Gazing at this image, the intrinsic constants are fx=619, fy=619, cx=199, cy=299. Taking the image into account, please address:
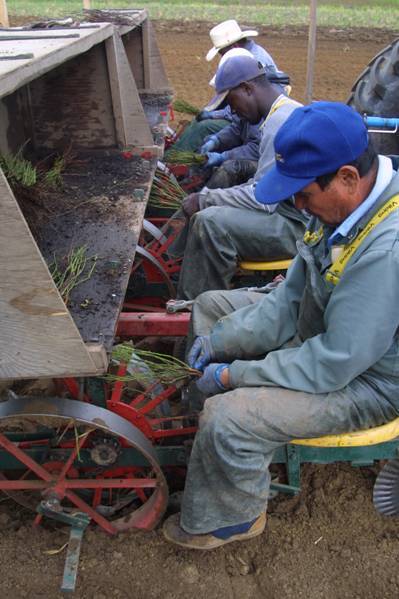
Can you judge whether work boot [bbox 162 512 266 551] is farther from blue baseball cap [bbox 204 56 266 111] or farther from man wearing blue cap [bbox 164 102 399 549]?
blue baseball cap [bbox 204 56 266 111]

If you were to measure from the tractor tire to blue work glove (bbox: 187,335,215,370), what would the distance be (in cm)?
228

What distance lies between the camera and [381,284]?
74.5 inches

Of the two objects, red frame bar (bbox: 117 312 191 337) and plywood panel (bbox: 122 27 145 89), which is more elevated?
plywood panel (bbox: 122 27 145 89)

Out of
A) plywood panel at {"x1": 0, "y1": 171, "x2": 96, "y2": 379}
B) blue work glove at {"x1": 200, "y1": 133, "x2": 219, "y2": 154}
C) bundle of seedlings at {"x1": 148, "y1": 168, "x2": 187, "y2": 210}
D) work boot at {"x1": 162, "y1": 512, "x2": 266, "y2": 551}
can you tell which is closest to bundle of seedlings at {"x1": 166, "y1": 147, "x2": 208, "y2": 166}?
blue work glove at {"x1": 200, "y1": 133, "x2": 219, "y2": 154}

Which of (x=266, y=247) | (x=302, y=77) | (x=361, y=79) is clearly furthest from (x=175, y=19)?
(x=266, y=247)

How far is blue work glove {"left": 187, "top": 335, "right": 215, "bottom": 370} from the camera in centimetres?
255

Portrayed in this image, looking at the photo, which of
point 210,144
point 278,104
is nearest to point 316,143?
point 278,104

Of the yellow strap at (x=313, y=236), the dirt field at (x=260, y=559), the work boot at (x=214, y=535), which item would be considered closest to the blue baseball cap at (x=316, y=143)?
the yellow strap at (x=313, y=236)

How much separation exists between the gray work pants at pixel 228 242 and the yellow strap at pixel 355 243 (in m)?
1.28

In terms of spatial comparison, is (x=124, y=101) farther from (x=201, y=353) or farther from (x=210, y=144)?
(x=201, y=353)

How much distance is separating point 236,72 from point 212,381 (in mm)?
1992

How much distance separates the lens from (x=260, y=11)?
18844 mm

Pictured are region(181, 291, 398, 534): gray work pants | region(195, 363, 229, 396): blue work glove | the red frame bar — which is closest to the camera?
region(181, 291, 398, 534): gray work pants

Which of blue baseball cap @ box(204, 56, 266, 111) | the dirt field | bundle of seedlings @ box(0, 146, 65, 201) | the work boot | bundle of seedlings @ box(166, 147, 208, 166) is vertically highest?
blue baseball cap @ box(204, 56, 266, 111)
